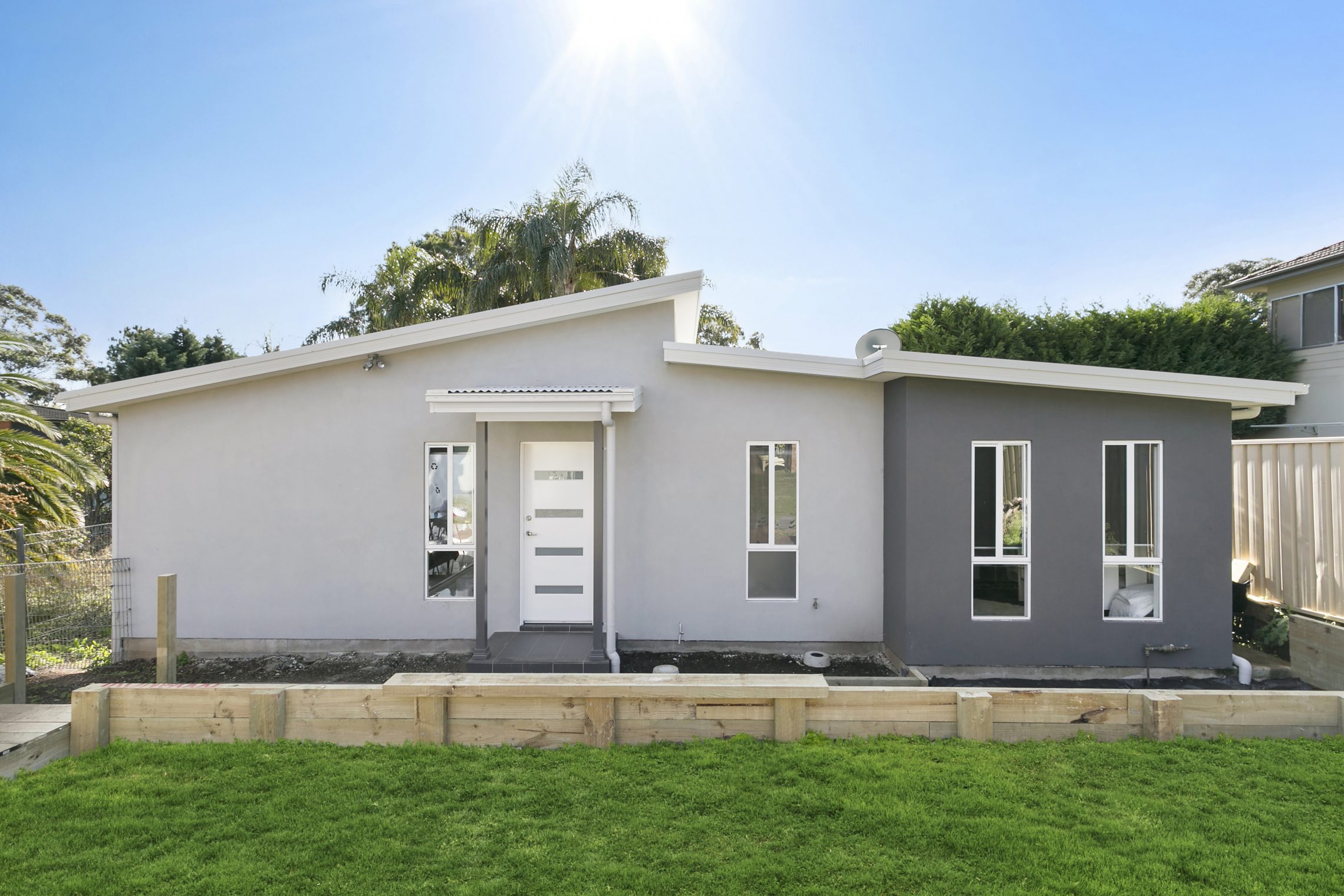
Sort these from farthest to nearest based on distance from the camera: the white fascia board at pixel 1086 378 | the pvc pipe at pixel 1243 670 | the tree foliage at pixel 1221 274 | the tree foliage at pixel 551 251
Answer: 1. the tree foliage at pixel 1221 274
2. the tree foliage at pixel 551 251
3. the pvc pipe at pixel 1243 670
4. the white fascia board at pixel 1086 378

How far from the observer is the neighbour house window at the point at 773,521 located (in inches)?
284

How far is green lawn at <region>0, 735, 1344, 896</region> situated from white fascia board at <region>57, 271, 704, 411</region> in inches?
166

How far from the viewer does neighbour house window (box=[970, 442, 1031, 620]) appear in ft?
21.4

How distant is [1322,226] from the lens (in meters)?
16.7

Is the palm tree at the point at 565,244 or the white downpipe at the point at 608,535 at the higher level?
the palm tree at the point at 565,244

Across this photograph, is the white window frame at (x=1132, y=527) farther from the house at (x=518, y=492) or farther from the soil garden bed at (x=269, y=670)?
the soil garden bed at (x=269, y=670)

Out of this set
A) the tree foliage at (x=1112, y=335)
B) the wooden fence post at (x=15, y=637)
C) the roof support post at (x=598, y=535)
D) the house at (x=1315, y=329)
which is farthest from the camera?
the house at (x=1315, y=329)

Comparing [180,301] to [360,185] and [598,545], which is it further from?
[598,545]

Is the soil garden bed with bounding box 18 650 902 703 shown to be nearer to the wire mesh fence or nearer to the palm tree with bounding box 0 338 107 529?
the wire mesh fence

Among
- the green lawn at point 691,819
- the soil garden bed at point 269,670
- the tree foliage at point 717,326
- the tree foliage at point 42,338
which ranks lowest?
the soil garden bed at point 269,670

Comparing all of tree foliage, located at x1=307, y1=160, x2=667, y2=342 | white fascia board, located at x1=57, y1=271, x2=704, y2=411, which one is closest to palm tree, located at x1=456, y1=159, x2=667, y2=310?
tree foliage, located at x1=307, y1=160, x2=667, y2=342

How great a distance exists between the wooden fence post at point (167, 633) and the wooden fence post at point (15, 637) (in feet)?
2.87

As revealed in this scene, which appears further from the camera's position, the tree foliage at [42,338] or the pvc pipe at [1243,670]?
the tree foliage at [42,338]

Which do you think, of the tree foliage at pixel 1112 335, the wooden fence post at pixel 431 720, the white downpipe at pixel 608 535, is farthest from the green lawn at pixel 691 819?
the tree foliage at pixel 1112 335
